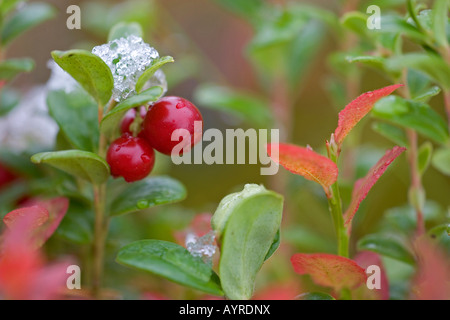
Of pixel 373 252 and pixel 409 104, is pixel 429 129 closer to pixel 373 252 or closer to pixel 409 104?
pixel 409 104

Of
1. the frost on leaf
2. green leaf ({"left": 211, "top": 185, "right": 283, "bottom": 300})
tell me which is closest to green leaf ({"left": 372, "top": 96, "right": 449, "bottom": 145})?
green leaf ({"left": 211, "top": 185, "right": 283, "bottom": 300})

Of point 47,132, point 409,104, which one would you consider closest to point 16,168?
Result: point 47,132

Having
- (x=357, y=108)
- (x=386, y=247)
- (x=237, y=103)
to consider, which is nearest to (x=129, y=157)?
(x=357, y=108)

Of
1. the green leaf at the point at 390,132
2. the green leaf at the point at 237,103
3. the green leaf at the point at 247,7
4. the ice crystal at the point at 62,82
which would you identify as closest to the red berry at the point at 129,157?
the ice crystal at the point at 62,82

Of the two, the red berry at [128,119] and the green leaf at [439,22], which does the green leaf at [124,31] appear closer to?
the red berry at [128,119]

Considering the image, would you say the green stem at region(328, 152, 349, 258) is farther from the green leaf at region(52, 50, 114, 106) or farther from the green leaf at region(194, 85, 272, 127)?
the green leaf at region(194, 85, 272, 127)

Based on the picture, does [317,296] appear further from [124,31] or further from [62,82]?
[62,82]

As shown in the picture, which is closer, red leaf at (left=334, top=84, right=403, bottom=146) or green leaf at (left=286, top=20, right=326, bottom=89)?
red leaf at (left=334, top=84, right=403, bottom=146)
